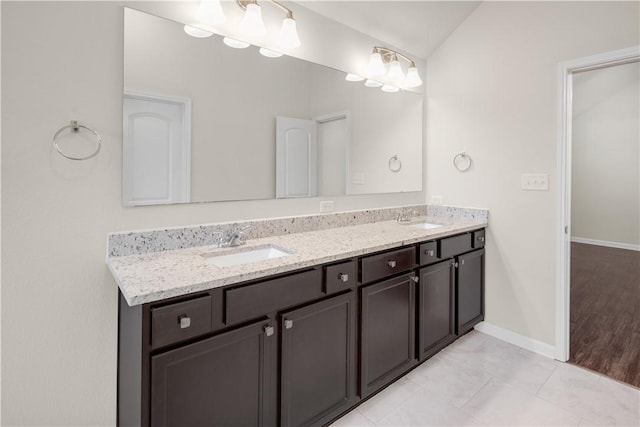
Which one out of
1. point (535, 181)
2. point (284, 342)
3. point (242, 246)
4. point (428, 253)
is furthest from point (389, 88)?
point (284, 342)

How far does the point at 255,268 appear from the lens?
53.7 inches

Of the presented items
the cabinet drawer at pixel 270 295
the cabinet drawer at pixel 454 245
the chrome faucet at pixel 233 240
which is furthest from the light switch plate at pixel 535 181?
the chrome faucet at pixel 233 240

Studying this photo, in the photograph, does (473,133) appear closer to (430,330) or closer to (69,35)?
(430,330)

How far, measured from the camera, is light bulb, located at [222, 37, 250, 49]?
1837 mm

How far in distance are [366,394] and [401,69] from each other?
2363 millimetres

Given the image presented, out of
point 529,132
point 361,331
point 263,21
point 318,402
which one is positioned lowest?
point 318,402

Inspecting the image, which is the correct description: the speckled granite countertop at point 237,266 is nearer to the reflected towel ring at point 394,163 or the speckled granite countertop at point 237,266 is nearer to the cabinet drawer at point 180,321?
the cabinet drawer at point 180,321

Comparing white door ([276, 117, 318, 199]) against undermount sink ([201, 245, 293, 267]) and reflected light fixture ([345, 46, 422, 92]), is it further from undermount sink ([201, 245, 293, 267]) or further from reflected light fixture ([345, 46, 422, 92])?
reflected light fixture ([345, 46, 422, 92])

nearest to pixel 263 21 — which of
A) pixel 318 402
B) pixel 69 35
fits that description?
pixel 69 35

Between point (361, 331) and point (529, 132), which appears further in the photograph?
point (529, 132)

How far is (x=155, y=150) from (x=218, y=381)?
106cm

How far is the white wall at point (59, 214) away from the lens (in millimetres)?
1328

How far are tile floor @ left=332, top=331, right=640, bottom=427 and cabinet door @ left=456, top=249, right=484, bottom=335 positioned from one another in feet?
0.87

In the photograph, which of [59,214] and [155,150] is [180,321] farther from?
[155,150]
